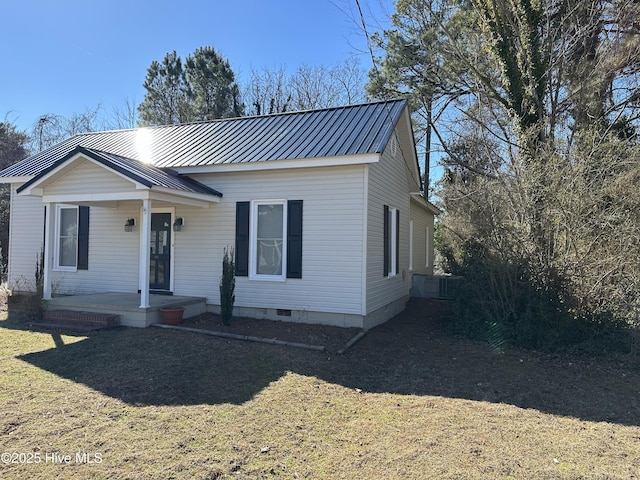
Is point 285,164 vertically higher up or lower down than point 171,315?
higher up

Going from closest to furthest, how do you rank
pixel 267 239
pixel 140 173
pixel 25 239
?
pixel 140 173, pixel 267 239, pixel 25 239

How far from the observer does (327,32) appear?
9.79 meters

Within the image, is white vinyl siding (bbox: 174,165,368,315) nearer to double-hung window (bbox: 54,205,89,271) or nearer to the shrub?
the shrub

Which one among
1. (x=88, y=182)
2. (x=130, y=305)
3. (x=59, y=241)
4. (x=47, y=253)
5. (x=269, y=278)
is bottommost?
(x=130, y=305)

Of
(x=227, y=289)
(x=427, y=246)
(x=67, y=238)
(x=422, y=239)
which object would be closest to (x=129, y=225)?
(x=67, y=238)

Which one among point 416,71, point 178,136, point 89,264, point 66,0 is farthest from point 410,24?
point 89,264

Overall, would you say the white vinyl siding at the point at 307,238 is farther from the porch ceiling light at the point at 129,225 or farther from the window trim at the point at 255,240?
the porch ceiling light at the point at 129,225

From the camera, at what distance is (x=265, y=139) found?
9.32m

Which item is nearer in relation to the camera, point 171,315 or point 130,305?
point 171,315

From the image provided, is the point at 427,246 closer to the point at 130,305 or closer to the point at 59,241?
the point at 130,305

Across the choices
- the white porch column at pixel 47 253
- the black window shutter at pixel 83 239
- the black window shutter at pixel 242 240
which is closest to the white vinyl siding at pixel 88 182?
the white porch column at pixel 47 253

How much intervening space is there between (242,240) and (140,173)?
2.29 m

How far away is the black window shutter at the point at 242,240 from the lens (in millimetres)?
8570

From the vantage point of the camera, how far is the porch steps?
757cm
